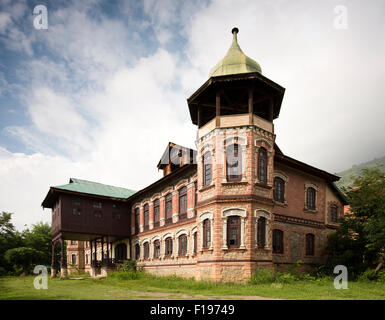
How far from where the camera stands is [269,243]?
17.1 metres

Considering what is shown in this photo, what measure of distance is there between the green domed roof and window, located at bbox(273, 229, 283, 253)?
30.8 feet

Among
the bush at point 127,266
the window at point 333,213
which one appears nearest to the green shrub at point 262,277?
the window at point 333,213

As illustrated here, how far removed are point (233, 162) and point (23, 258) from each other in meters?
28.9

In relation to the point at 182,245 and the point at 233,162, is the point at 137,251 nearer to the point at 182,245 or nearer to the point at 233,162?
the point at 182,245

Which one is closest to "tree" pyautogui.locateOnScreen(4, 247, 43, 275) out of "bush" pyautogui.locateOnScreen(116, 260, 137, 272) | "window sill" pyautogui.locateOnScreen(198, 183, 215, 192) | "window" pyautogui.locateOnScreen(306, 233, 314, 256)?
"bush" pyautogui.locateOnScreen(116, 260, 137, 272)

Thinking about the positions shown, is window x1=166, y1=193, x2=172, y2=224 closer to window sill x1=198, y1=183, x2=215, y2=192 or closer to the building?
the building

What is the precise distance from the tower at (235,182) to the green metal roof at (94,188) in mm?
13824

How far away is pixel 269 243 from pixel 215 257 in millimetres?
3066

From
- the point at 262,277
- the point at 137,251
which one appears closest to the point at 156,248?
the point at 137,251
